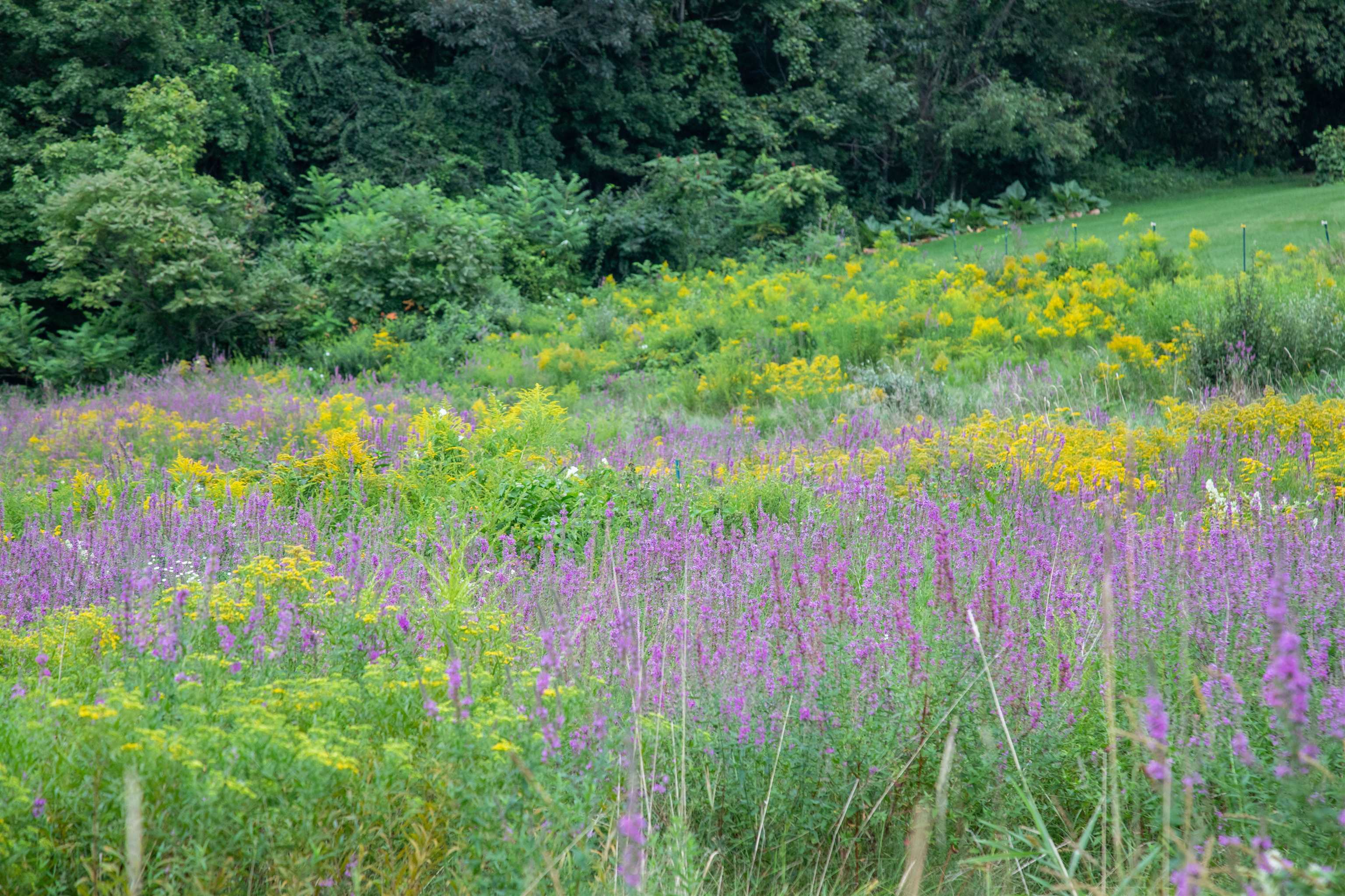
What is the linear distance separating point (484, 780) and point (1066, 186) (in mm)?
22890

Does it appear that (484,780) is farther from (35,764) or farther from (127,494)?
(127,494)

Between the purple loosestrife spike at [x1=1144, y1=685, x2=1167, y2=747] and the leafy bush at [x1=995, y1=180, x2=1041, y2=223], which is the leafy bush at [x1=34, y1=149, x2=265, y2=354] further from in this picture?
the leafy bush at [x1=995, y1=180, x2=1041, y2=223]

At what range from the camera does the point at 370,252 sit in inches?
547

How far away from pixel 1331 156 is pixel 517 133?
15972 millimetres

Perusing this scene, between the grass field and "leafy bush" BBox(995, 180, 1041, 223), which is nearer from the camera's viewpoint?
the grass field

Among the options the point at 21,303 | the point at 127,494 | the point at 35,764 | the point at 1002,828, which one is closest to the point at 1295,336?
the point at 1002,828

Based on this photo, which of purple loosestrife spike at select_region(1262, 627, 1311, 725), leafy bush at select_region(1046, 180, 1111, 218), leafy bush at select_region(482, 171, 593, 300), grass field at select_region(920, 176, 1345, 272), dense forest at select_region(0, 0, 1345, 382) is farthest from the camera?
leafy bush at select_region(1046, 180, 1111, 218)

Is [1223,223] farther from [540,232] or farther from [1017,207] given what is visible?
[540,232]

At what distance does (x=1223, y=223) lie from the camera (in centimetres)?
1658

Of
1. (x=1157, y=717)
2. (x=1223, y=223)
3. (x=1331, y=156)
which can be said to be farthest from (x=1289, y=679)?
(x=1331, y=156)

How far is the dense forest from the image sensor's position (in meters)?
13.4

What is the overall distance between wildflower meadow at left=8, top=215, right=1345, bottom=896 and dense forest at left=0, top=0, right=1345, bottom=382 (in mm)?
8356

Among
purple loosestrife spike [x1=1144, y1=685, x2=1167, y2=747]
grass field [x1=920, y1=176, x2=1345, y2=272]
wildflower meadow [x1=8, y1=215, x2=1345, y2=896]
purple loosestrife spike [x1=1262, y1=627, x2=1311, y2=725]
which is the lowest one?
grass field [x1=920, y1=176, x2=1345, y2=272]

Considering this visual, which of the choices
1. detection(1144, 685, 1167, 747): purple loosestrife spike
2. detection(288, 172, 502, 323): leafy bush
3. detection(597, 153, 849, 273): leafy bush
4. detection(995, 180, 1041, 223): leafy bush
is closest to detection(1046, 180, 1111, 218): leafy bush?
detection(995, 180, 1041, 223): leafy bush
